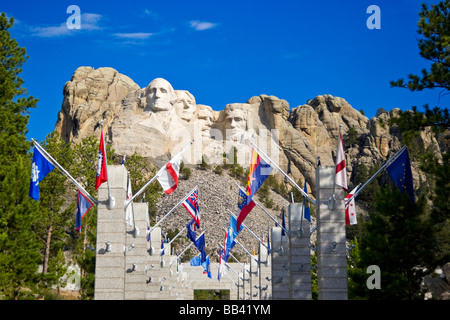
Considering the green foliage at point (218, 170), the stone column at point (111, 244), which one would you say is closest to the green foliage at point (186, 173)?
the green foliage at point (218, 170)

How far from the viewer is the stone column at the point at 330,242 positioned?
2281cm

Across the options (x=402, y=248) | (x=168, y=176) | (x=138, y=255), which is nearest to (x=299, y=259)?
(x=402, y=248)

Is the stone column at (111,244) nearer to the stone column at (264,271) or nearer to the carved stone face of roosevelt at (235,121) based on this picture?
the stone column at (264,271)

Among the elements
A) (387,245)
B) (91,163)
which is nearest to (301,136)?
(91,163)

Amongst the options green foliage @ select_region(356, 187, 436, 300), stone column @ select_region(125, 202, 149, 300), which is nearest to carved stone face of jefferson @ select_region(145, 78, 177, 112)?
stone column @ select_region(125, 202, 149, 300)

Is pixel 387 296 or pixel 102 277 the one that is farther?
pixel 387 296

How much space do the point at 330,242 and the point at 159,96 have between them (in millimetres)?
85376

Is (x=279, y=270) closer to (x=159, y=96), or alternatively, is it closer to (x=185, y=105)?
(x=159, y=96)

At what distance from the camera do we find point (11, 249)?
2994 centimetres

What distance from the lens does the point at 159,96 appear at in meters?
106

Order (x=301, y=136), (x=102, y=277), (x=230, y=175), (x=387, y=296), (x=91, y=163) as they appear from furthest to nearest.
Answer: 1. (x=301, y=136)
2. (x=230, y=175)
3. (x=91, y=163)
4. (x=387, y=296)
5. (x=102, y=277)
